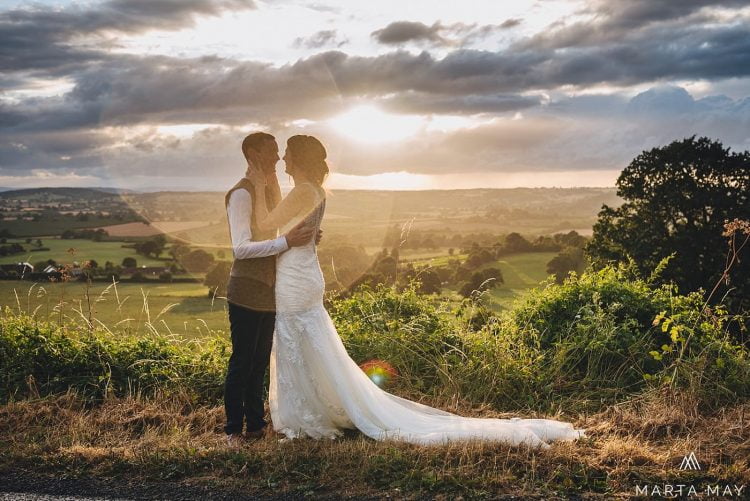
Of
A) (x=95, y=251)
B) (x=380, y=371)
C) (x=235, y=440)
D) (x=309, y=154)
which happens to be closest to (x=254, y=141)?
(x=309, y=154)

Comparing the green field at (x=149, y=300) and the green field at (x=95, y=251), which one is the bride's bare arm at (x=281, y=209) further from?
the green field at (x=95, y=251)

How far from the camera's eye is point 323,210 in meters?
5.32

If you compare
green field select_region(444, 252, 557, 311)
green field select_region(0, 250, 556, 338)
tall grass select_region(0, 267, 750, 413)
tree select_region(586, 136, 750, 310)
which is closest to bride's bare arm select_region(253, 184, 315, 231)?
tall grass select_region(0, 267, 750, 413)

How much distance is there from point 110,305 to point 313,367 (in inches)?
602

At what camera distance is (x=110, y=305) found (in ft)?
61.2

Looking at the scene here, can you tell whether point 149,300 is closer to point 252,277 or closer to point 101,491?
point 252,277

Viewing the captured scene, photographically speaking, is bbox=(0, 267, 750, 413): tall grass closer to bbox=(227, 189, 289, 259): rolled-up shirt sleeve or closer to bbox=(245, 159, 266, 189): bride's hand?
bbox=(227, 189, 289, 259): rolled-up shirt sleeve

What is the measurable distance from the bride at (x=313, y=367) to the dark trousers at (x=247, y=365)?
0.11 meters

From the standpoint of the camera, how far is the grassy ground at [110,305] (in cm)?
805

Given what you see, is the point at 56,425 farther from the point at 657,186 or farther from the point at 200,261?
the point at 657,186

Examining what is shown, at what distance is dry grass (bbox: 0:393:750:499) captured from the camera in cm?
416

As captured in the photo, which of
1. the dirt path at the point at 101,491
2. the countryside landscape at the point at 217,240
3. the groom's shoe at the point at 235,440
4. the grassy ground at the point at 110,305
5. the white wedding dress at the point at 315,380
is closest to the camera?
the dirt path at the point at 101,491

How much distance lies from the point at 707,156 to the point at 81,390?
24.1 m

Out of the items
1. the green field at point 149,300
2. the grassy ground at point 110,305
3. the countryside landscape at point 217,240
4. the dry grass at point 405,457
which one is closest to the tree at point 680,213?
the countryside landscape at point 217,240
